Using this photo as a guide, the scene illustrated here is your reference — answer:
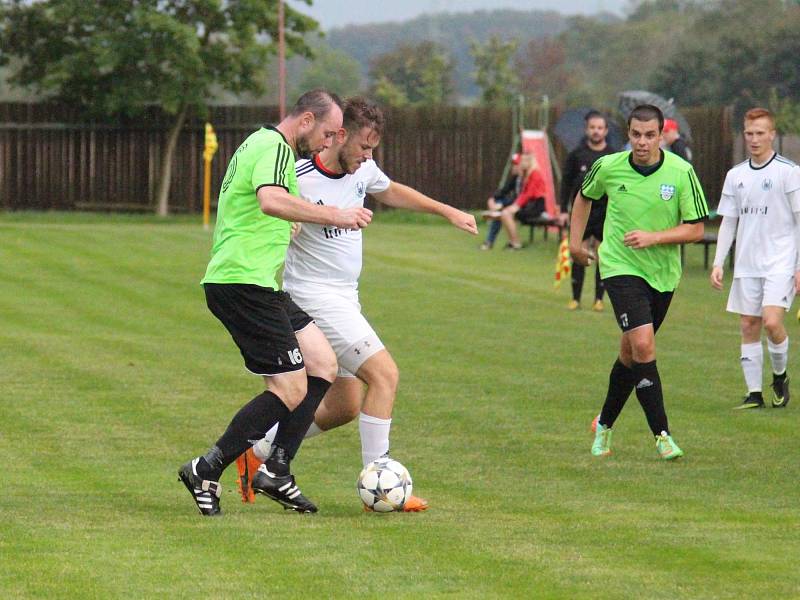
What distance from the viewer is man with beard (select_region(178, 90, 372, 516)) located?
7.24 meters

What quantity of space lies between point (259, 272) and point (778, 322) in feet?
17.4

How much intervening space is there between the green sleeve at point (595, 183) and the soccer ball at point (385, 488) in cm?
267

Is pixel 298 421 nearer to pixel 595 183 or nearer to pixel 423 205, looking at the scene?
pixel 423 205

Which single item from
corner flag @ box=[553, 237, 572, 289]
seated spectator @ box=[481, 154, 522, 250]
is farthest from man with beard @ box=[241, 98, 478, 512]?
seated spectator @ box=[481, 154, 522, 250]

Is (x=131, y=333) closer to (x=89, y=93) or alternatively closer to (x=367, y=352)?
(x=367, y=352)

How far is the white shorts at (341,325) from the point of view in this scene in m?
7.86

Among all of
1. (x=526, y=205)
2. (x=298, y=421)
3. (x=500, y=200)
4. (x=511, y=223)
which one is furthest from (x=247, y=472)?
(x=500, y=200)

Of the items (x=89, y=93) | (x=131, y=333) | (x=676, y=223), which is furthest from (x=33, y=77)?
(x=676, y=223)

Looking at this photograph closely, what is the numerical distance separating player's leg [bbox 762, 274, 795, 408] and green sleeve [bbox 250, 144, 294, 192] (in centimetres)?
520

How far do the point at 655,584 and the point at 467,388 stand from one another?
6.25 metres

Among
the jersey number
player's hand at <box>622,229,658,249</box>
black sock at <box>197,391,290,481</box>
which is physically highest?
player's hand at <box>622,229,658,249</box>

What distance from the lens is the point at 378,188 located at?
826cm

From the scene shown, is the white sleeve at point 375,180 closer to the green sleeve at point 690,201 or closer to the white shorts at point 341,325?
the white shorts at point 341,325

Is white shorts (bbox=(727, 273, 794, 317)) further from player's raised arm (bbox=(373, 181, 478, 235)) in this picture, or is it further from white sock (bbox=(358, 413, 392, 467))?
white sock (bbox=(358, 413, 392, 467))
